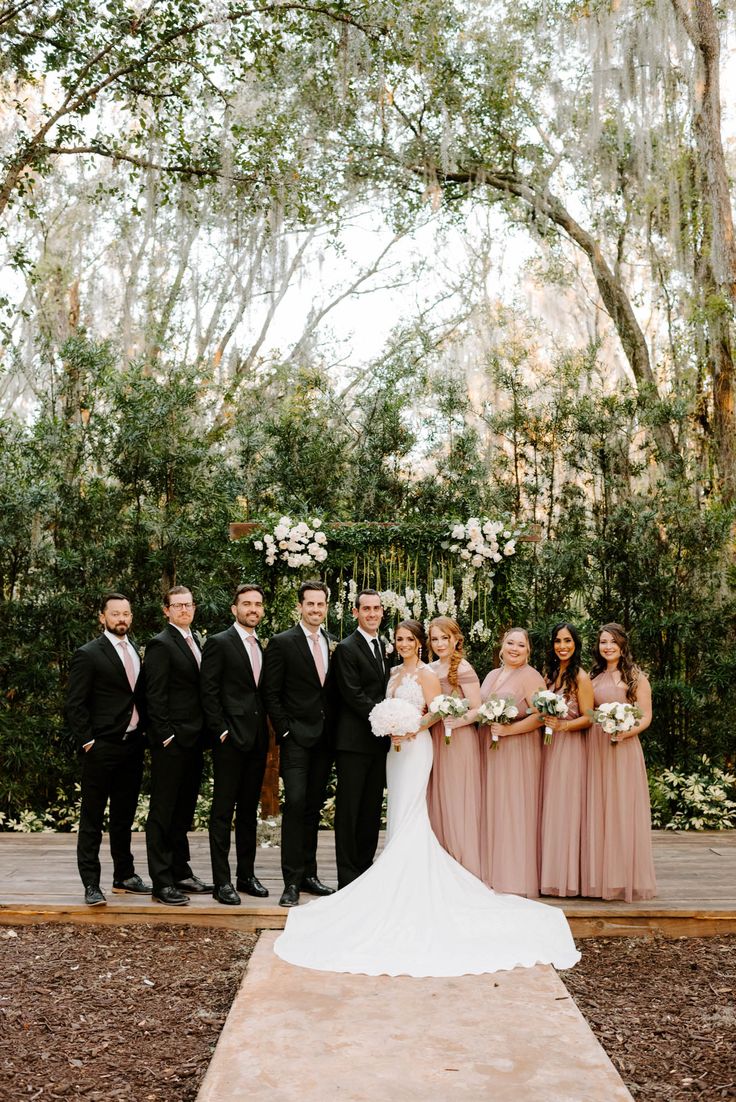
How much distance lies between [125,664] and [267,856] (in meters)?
2.01

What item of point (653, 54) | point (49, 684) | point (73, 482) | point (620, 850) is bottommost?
point (620, 850)

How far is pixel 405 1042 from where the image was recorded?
11.3ft

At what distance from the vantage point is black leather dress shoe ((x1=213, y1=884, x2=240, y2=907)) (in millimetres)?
5109

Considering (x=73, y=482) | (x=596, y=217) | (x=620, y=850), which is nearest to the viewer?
(x=620, y=850)

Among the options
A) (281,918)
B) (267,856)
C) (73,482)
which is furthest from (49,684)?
(281,918)

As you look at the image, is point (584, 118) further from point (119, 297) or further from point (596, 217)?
point (119, 297)

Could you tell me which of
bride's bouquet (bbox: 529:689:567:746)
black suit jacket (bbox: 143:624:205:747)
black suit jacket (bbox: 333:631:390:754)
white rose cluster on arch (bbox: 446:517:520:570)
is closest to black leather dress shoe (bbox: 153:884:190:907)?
black suit jacket (bbox: 143:624:205:747)

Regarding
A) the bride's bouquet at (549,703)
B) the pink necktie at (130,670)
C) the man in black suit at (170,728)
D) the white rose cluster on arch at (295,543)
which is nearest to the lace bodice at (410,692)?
the bride's bouquet at (549,703)

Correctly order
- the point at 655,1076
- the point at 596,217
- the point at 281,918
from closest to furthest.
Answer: the point at 655,1076, the point at 281,918, the point at 596,217

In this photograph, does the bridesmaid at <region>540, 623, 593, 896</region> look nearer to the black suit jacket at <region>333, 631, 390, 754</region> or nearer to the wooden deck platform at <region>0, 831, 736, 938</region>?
the wooden deck platform at <region>0, 831, 736, 938</region>

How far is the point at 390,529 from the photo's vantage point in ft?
24.6

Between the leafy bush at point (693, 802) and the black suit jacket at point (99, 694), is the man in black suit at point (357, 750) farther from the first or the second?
the leafy bush at point (693, 802)

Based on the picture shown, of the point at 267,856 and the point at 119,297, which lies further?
the point at 119,297

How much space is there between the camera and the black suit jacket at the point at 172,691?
5117 millimetres
